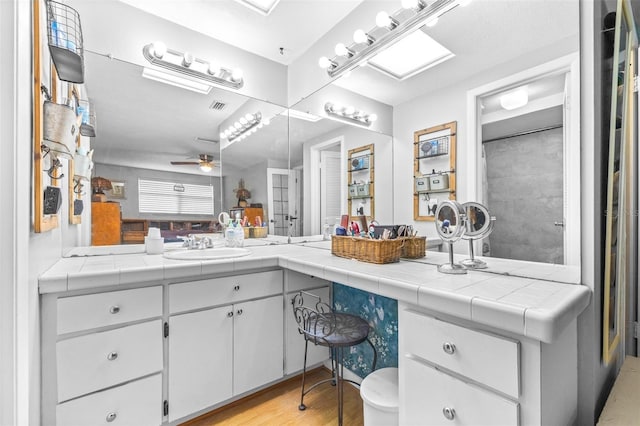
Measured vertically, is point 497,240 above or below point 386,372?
above

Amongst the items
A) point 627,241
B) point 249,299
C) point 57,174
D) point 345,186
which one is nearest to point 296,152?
point 345,186

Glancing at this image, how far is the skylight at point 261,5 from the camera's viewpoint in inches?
77.1

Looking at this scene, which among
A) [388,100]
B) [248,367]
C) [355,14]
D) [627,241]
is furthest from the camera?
[355,14]

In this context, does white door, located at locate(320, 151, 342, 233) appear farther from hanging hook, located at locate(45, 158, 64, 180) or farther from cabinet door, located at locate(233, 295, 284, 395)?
hanging hook, located at locate(45, 158, 64, 180)

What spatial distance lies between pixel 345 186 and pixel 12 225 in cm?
176

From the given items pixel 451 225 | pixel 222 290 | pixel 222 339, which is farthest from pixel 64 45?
pixel 451 225

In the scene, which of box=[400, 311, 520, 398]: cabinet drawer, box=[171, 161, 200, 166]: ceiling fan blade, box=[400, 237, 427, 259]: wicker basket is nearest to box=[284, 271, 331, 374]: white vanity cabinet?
box=[400, 237, 427, 259]: wicker basket

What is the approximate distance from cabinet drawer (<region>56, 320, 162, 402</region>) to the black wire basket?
1.11 meters

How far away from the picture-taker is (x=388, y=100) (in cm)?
185

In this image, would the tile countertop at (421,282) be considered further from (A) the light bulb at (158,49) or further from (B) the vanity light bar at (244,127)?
(A) the light bulb at (158,49)

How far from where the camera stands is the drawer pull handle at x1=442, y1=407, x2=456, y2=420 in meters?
0.97

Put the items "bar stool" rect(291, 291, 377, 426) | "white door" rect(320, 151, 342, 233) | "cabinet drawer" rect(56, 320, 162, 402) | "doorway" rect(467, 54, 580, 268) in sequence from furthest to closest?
"white door" rect(320, 151, 342, 233) → "bar stool" rect(291, 291, 377, 426) → "cabinet drawer" rect(56, 320, 162, 402) → "doorway" rect(467, 54, 580, 268)

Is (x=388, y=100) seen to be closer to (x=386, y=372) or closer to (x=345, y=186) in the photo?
(x=345, y=186)

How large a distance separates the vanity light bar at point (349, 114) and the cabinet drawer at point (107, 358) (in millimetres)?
1709
